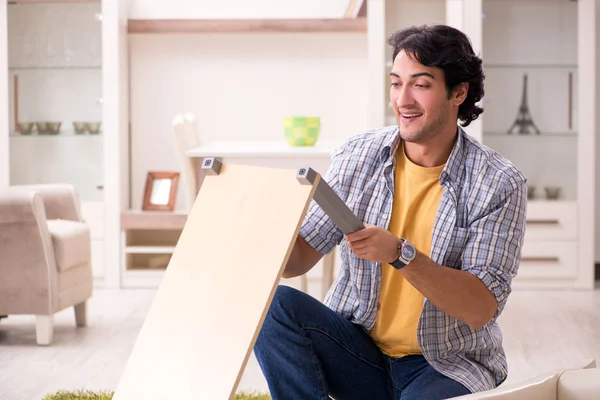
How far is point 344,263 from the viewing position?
202 cm

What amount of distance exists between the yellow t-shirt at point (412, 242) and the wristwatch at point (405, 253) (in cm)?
24

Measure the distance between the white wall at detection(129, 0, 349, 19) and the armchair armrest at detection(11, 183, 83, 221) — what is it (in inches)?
67.1

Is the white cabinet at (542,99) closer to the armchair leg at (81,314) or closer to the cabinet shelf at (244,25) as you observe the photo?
the cabinet shelf at (244,25)

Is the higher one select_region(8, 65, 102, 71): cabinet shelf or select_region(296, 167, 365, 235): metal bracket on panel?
select_region(8, 65, 102, 71): cabinet shelf

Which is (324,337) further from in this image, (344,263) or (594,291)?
(594,291)

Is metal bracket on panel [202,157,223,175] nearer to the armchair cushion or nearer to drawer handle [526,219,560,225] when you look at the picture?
the armchair cushion

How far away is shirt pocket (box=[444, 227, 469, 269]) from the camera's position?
1.86 m

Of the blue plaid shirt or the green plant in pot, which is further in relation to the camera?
the green plant in pot

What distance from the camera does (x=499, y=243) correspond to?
71.7 inches

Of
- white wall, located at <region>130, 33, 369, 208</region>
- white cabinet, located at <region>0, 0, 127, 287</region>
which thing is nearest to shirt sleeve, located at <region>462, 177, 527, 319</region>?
white cabinet, located at <region>0, 0, 127, 287</region>

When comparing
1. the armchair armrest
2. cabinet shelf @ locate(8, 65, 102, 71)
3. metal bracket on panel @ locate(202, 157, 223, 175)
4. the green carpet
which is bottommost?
the green carpet

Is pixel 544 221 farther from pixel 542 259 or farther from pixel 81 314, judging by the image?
pixel 81 314

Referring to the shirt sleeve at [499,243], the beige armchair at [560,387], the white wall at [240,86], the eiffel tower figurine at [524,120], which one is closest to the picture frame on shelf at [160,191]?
the white wall at [240,86]

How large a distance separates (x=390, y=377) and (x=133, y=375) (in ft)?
1.85
